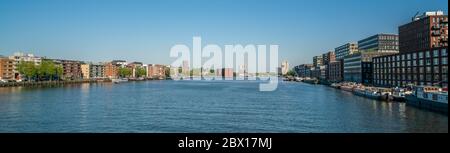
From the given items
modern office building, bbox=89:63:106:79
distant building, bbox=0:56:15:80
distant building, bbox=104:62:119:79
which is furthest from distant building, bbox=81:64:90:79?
distant building, bbox=0:56:15:80

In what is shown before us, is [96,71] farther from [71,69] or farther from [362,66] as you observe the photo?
[362,66]

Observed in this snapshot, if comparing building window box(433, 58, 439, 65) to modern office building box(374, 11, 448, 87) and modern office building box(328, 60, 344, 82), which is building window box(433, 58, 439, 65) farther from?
modern office building box(328, 60, 344, 82)

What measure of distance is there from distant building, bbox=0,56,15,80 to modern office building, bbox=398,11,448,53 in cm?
5330

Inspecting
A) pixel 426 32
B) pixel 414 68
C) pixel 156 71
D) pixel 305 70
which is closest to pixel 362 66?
pixel 426 32

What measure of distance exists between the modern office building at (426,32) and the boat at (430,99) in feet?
56.5

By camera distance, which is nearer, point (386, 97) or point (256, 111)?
point (256, 111)

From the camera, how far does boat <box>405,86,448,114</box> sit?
2002 centimetres

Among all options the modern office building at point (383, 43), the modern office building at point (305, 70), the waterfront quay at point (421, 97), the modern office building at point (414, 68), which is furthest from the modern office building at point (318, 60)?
the waterfront quay at point (421, 97)

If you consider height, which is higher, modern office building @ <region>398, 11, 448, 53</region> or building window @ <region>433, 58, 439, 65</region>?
modern office building @ <region>398, 11, 448, 53</region>

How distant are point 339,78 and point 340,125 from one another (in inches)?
2134

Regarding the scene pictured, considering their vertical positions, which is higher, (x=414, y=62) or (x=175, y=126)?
(x=414, y=62)
